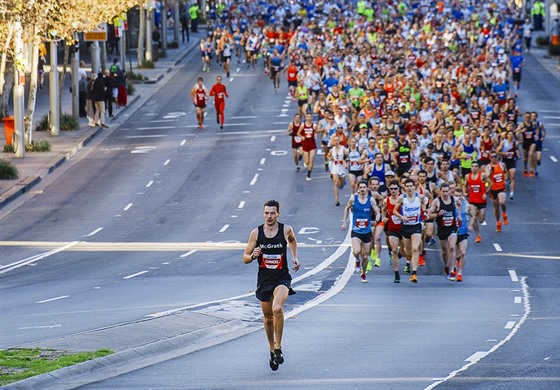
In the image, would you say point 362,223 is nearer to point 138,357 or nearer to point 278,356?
point 138,357

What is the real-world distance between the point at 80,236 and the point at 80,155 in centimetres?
1309

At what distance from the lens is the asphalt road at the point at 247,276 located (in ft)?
51.4

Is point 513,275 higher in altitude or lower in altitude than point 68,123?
higher

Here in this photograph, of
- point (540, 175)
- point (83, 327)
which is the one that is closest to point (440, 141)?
point (540, 175)

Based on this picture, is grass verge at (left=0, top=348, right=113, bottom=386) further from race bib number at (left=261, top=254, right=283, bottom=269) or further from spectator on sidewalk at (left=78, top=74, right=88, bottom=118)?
spectator on sidewalk at (left=78, top=74, right=88, bottom=118)

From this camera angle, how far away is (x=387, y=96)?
46.1m

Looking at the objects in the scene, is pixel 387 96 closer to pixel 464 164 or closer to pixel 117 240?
pixel 464 164

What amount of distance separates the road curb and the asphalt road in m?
0.24

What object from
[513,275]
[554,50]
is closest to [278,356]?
[513,275]

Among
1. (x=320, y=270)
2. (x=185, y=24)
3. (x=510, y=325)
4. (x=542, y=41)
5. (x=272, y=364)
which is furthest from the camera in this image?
(x=185, y=24)

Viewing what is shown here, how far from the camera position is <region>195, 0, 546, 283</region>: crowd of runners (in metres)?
24.5

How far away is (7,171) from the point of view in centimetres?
3719

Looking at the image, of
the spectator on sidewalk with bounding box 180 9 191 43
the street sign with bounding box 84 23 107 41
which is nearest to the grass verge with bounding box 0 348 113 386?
the street sign with bounding box 84 23 107 41

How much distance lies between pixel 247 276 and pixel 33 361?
9248 millimetres
